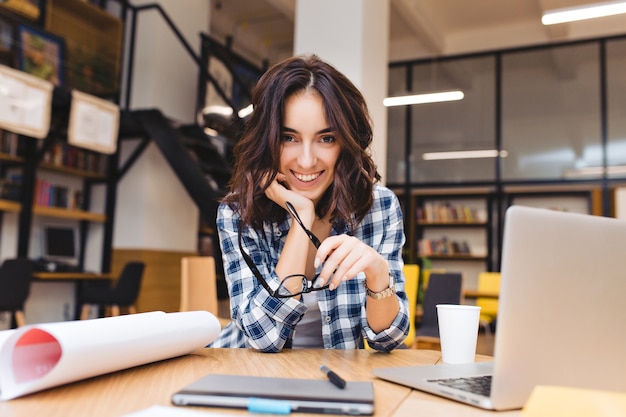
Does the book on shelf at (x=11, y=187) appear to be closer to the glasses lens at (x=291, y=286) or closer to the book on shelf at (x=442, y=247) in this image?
the glasses lens at (x=291, y=286)

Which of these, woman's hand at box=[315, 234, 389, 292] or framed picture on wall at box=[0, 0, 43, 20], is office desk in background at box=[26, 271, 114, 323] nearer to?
framed picture on wall at box=[0, 0, 43, 20]

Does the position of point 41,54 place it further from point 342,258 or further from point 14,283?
point 342,258

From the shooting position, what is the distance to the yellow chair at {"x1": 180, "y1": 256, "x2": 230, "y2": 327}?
9.32 feet

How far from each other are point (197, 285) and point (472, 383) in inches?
90.4

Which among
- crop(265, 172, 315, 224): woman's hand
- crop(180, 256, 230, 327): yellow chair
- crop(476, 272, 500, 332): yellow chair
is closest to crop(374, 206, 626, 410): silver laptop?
crop(265, 172, 315, 224): woman's hand

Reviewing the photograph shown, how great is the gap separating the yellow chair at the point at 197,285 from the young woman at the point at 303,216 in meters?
1.43

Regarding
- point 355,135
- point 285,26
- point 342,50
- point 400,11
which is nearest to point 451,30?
point 400,11

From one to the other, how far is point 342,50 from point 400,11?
295 cm

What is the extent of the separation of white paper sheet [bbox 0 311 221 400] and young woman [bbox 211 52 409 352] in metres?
0.35

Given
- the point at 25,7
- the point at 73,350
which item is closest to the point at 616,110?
the point at 25,7

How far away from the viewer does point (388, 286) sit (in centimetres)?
119

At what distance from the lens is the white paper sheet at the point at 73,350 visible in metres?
0.72

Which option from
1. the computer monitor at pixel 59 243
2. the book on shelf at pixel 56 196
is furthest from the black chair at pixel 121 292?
the book on shelf at pixel 56 196

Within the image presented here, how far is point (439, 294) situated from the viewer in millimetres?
3551
